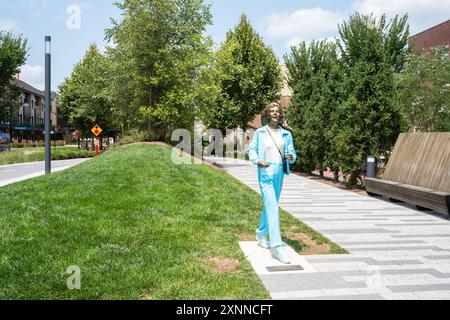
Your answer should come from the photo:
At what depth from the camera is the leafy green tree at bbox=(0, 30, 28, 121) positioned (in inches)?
1356

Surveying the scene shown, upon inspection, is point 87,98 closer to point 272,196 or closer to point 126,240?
point 126,240

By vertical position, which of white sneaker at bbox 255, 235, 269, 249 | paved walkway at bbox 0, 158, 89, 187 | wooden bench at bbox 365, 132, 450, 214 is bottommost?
paved walkway at bbox 0, 158, 89, 187

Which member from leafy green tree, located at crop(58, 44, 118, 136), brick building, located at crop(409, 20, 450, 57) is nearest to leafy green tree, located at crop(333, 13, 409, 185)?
leafy green tree, located at crop(58, 44, 118, 136)

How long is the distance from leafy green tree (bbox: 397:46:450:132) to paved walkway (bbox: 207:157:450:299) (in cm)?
948

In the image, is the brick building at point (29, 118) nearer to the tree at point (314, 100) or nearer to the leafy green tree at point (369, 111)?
the tree at point (314, 100)

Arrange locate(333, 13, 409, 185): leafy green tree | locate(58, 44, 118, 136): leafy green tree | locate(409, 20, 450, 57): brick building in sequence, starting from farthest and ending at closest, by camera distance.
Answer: locate(409, 20, 450, 57): brick building
locate(58, 44, 118, 136): leafy green tree
locate(333, 13, 409, 185): leafy green tree

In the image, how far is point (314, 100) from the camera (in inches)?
773

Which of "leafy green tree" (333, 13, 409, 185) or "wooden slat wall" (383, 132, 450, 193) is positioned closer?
Result: "wooden slat wall" (383, 132, 450, 193)

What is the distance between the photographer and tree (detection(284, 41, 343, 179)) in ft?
57.2

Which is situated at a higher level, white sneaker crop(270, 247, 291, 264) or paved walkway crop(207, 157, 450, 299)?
white sneaker crop(270, 247, 291, 264)

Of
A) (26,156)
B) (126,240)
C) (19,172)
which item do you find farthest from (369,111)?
(26,156)

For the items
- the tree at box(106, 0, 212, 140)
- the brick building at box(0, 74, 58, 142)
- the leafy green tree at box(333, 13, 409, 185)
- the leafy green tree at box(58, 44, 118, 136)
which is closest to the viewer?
the leafy green tree at box(333, 13, 409, 185)

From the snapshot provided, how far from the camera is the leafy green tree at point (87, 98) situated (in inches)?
1438

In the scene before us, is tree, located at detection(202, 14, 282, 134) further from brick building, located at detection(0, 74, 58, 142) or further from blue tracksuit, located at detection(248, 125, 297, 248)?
brick building, located at detection(0, 74, 58, 142)
